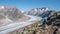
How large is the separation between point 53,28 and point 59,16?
34.4 feet

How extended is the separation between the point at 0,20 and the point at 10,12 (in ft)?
109

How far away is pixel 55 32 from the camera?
5341 cm

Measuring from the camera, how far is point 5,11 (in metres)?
175

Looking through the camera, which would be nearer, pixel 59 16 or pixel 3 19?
pixel 59 16

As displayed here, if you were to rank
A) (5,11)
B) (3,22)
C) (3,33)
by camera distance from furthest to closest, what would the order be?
(5,11) → (3,22) → (3,33)

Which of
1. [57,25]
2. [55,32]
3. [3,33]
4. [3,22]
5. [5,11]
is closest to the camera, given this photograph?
[55,32]

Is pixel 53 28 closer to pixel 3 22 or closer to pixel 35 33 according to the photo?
pixel 35 33

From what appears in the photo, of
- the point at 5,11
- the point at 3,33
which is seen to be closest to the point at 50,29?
the point at 3,33

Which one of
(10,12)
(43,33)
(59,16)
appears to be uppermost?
(10,12)

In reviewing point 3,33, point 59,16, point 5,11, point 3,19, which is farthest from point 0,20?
point 59,16

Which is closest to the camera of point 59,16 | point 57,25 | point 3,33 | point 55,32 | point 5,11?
point 55,32

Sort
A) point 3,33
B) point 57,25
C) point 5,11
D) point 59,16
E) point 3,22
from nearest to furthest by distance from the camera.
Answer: point 57,25 → point 59,16 → point 3,33 → point 3,22 → point 5,11

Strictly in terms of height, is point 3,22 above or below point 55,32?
above

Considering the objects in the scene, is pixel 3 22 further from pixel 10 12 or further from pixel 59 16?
pixel 59 16
